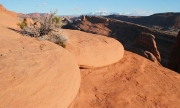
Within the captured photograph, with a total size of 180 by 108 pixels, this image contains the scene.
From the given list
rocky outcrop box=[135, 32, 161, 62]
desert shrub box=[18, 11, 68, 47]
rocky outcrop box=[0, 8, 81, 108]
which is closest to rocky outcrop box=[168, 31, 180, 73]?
rocky outcrop box=[135, 32, 161, 62]

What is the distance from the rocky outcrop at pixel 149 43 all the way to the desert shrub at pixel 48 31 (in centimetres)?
1081

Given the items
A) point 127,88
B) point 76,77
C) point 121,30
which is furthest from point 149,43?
point 121,30

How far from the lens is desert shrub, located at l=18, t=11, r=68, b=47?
7.24m

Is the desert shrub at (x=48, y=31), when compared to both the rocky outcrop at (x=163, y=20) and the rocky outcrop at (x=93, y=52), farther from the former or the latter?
the rocky outcrop at (x=163, y=20)

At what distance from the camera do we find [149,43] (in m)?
17.3

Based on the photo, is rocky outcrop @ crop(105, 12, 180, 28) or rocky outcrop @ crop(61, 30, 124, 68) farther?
rocky outcrop @ crop(105, 12, 180, 28)

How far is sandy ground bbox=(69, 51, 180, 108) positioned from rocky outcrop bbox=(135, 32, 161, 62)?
8050 millimetres

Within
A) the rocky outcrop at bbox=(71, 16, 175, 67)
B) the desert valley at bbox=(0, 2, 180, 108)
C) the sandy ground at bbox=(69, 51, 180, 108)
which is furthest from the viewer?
the rocky outcrop at bbox=(71, 16, 175, 67)

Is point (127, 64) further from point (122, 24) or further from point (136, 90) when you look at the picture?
point (122, 24)

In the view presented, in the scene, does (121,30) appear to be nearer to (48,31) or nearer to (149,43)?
(149,43)

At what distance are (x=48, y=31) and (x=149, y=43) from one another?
1159cm

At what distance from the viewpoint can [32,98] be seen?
365cm

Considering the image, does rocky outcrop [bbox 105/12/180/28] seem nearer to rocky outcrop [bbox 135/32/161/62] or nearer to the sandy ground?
rocky outcrop [bbox 135/32/161/62]

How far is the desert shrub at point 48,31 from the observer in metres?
7.24
